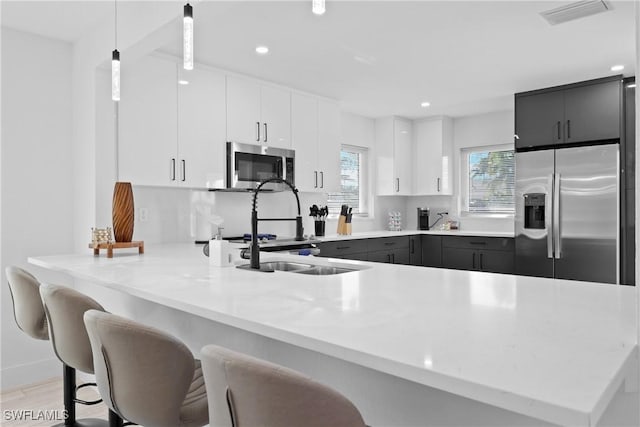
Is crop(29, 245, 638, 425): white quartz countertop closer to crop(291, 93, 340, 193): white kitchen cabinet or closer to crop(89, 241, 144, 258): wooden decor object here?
crop(89, 241, 144, 258): wooden decor object

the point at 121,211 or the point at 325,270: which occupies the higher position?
the point at 121,211

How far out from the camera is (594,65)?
3.73 metres

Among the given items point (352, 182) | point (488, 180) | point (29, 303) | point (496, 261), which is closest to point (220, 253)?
point (29, 303)

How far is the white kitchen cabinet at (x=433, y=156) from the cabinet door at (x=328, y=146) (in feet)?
4.88

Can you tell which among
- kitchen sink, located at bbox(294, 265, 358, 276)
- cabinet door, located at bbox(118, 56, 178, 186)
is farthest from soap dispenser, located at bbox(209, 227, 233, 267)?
cabinet door, located at bbox(118, 56, 178, 186)

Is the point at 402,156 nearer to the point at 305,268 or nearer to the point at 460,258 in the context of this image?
the point at 460,258

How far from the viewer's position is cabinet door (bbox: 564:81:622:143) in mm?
4027

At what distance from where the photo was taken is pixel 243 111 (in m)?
3.97

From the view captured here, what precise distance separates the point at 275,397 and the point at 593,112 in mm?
4403

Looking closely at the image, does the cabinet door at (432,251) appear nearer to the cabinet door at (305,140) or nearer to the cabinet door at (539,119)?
the cabinet door at (539,119)

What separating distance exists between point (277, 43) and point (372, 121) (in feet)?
9.24

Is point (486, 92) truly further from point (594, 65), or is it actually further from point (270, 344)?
point (270, 344)

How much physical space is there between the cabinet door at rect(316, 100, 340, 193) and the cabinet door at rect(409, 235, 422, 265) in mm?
1217

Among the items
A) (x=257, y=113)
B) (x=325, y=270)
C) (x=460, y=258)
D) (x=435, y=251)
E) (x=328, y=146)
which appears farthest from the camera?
(x=435, y=251)
